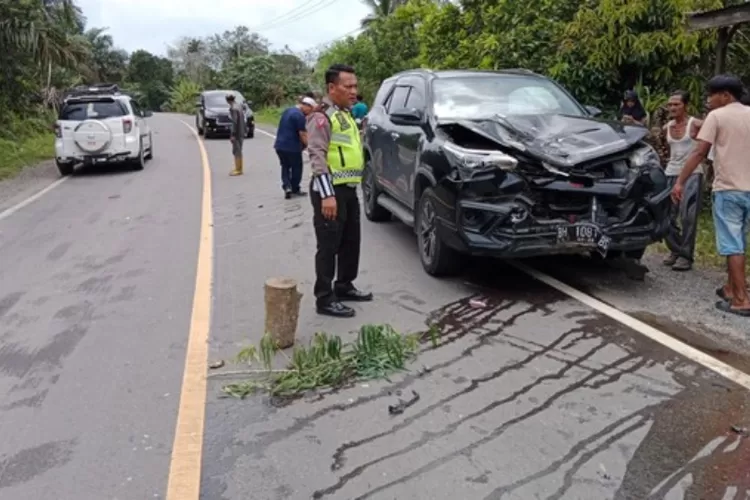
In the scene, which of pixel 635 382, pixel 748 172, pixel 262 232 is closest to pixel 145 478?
pixel 635 382

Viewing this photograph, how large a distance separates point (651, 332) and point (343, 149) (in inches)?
101

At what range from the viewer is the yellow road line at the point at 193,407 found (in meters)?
3.27

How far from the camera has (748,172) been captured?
5.41 meters

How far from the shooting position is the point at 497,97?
711 cm

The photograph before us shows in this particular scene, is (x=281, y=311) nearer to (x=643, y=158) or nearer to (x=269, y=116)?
(x=643, y=158)

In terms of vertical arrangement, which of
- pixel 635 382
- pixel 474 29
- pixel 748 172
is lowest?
pixel 635 382

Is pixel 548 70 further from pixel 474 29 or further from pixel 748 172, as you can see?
pixel 748 172

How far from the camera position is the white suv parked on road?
14859 millimetres

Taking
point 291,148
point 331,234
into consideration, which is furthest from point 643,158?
point 291,148

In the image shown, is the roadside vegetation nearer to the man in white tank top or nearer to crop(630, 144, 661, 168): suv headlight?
crop(630, 144, 661, 168): suv headlight

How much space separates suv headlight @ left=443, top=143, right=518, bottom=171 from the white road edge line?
4.06 ft

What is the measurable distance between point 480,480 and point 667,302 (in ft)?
10.3

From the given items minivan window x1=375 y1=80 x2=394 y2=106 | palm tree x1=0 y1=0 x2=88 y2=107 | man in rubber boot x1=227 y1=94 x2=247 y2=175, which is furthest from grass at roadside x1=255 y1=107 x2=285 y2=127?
minivan window x1=375 y1=80 x2=394 y2=106

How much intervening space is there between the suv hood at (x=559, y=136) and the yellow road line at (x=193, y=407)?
2.65 meters
